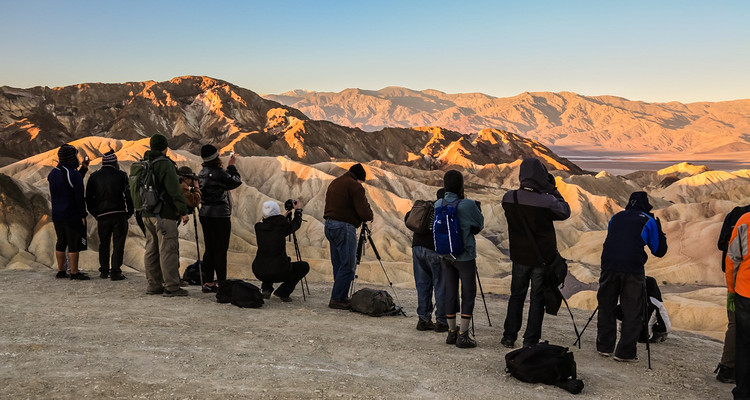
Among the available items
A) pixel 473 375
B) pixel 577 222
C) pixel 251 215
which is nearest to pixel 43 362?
pixel 473 375

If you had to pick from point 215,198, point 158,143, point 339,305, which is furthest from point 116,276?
point 339,305

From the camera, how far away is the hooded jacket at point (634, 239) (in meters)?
7.06

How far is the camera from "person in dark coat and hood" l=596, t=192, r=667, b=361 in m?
7.11

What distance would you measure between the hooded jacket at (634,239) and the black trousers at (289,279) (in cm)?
439

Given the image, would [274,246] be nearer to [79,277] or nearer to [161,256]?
[161,256]

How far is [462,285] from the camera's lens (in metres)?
7.44

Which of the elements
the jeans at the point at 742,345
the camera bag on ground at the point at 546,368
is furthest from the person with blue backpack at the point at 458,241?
the jeans at the point at 742,345

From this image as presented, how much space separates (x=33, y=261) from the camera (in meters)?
37.8

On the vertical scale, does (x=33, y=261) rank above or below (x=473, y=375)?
below

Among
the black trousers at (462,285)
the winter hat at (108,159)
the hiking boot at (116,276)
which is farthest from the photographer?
the hiking boot at (116,276)

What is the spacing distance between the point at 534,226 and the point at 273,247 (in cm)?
392

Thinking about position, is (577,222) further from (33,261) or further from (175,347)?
(175,347)

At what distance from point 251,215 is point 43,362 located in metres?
55.3

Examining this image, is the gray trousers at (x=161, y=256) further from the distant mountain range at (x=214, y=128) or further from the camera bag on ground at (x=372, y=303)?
the distant mountain range at (x=214, y=128)
